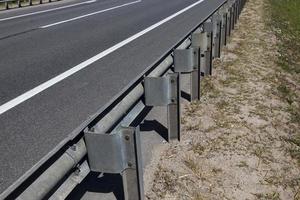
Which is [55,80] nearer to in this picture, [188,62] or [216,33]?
[188,62]

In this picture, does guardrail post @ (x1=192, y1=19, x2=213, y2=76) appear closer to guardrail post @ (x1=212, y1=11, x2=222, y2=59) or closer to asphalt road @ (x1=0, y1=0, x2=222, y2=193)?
guardrail post @ (x1=212, y1=11, x2=222, y2=59)

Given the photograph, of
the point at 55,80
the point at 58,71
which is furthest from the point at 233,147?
the point at 58,71

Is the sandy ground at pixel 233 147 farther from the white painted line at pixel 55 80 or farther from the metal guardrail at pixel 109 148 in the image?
the white painted line at pixel 55 80

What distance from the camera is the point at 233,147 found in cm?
485

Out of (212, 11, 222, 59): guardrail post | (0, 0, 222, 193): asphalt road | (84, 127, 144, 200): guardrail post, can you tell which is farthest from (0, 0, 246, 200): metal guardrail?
(212, 11, 222, 59): guardrail post

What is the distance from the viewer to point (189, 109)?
6.04m

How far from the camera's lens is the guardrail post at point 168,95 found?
14.6 ft

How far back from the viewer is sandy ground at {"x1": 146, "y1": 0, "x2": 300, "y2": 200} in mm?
4023

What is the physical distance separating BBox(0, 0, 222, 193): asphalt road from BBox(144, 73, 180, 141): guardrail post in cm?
134

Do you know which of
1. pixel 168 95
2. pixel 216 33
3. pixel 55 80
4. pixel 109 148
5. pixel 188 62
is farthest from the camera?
pixel 216 33

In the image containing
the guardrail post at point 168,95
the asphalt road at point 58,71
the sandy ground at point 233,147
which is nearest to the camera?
the sandy ground at point 233,147

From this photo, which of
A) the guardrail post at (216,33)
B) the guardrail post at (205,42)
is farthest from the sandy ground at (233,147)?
the guardrail post at (216,33)

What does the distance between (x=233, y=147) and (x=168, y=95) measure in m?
0.98

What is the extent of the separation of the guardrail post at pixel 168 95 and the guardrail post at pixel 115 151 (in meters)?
1.38
